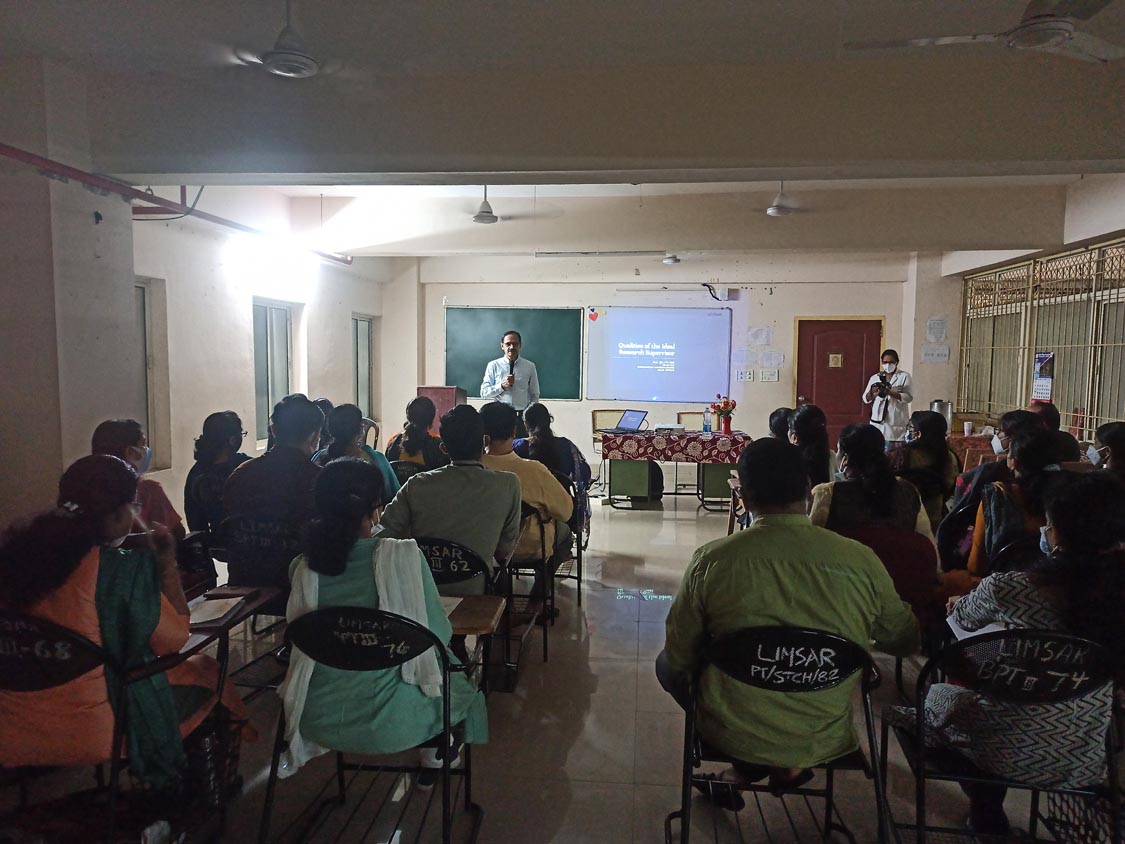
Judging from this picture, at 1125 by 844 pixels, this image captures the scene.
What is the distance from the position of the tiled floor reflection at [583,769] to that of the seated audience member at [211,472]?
2.38ft

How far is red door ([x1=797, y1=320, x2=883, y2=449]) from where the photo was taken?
832 centimetres

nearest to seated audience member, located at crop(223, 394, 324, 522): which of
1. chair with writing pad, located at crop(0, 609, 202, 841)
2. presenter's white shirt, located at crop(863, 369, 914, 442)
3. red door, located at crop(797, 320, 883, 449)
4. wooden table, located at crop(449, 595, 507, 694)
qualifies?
wooden table, located at crop(449, 595, 507, 694)

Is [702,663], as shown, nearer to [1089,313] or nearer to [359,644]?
[359,644]

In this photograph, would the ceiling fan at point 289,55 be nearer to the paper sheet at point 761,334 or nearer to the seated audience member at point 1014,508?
the seated audience member at point 1014,508

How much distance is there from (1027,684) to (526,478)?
1986 mm

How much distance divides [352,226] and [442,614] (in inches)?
214

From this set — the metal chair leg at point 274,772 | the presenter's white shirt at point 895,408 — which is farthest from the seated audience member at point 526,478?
the presenter's white shirt at point 895,408

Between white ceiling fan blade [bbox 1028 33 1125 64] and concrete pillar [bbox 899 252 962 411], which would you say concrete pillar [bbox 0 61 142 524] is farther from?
concrete pillar [bbox 899 252 962 411]

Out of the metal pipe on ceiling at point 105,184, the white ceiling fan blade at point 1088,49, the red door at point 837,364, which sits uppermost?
the white ceiling fan blade at point 1088,49

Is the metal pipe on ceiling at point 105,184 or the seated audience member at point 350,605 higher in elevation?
the metal pipe on ceiling at point 105,184

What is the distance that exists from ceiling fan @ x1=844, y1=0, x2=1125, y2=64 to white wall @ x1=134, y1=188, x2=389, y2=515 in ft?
14.7

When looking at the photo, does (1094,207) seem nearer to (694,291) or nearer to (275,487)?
(694,291)

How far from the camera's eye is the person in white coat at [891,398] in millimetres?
6793

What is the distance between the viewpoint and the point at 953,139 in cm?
329
